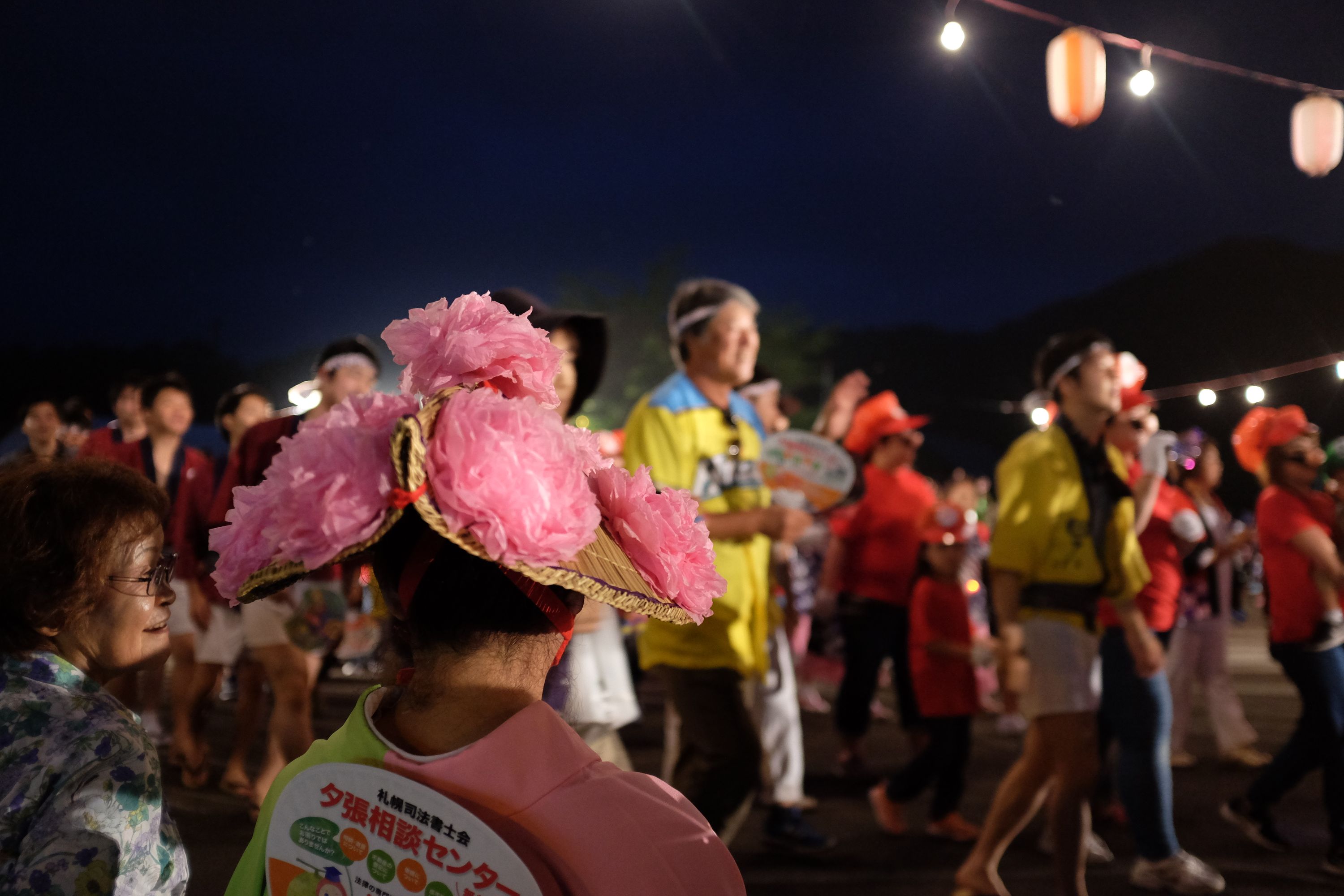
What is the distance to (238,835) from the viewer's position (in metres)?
4.89

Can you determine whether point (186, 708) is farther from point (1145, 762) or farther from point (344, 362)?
point (1145, 762)

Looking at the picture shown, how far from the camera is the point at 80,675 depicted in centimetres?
170

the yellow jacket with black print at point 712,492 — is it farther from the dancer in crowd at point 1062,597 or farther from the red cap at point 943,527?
the red cap at point 943,527

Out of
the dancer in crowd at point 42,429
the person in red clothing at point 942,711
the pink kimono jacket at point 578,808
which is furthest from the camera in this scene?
the dancer in crowd at point 42,429

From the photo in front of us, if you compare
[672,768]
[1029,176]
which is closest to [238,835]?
[672,768]

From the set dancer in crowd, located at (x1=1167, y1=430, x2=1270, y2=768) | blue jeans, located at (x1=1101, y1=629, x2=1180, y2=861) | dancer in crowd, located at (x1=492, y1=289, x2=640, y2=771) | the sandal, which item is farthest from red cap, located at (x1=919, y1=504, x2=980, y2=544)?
the sandal

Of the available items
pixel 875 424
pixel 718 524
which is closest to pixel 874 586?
pixel 875 424

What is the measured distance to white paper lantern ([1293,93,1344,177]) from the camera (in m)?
6.03

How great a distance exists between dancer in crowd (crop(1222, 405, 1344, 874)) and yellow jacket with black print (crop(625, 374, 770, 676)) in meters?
2.66

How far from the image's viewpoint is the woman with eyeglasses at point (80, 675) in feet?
5.01

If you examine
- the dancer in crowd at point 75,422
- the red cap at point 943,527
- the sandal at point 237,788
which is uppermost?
the dancer in crowd at point 75,422

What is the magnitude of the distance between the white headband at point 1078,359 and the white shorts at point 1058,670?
98 centimetres

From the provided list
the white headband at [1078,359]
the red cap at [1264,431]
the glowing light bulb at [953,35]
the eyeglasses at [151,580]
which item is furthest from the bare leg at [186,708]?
the glowing light bulb at [953,35]

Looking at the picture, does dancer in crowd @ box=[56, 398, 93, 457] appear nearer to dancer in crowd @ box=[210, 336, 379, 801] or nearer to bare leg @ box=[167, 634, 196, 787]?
bare leg @ box=[167, 634, 196, 787]
